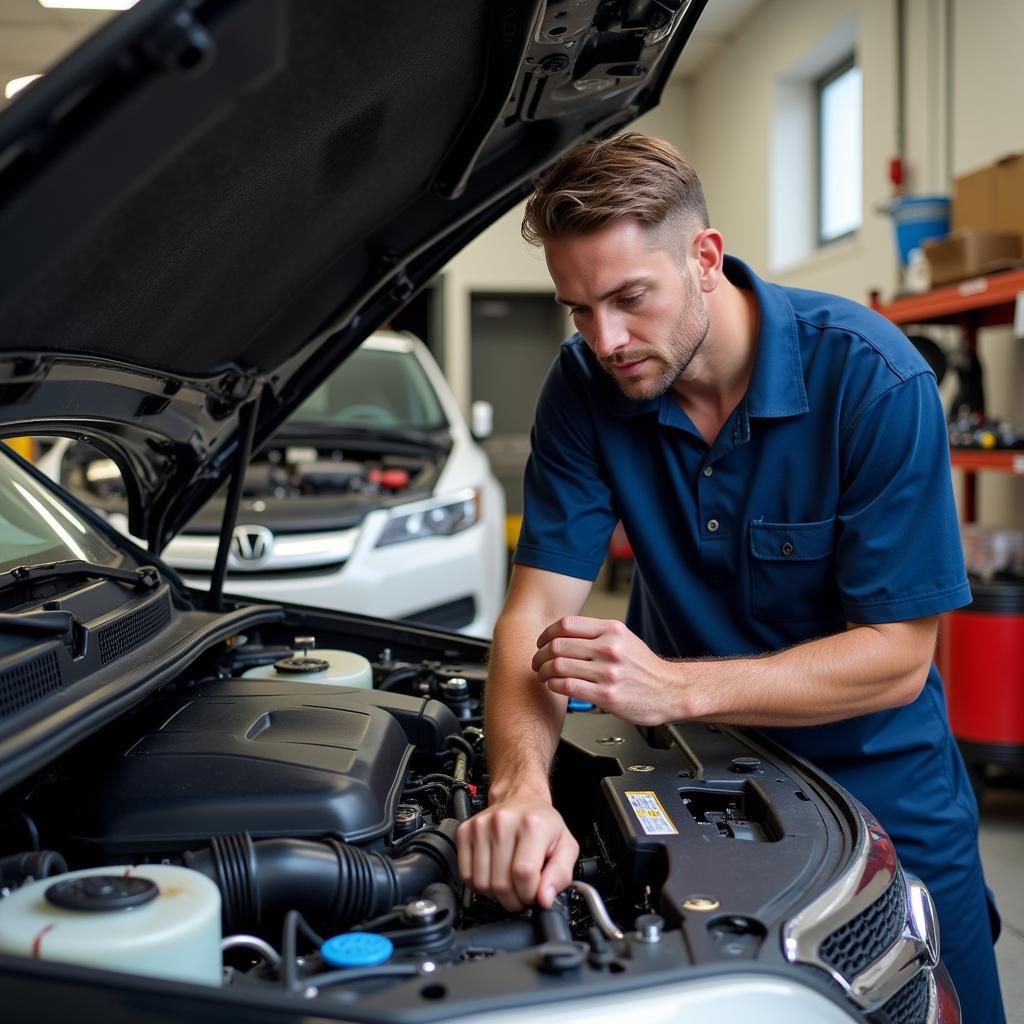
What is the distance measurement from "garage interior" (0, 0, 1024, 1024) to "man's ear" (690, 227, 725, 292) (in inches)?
22.6

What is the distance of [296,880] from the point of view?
0.95 metres

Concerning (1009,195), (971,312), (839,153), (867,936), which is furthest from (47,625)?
(839,153)

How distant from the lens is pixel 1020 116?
14.0 ft

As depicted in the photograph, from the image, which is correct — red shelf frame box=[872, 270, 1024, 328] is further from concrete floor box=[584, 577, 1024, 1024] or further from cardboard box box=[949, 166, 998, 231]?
concrete floor box=[584, 577, 1024, 1024]

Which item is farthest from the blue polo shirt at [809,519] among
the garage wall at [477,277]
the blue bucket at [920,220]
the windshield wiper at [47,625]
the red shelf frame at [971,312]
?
the garage wall at [477,277]

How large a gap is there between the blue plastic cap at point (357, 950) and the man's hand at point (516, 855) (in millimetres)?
149

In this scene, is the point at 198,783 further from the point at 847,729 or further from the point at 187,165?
the point at 847,729

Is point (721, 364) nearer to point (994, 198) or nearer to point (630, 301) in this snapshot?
point (630, 301)

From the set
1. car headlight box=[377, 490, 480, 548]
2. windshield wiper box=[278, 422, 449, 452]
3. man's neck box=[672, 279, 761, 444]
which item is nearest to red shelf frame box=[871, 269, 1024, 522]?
car headlight box=[377, 490, 480, 548]

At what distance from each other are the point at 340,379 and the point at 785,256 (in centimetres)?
367

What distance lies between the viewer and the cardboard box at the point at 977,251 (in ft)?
11.6

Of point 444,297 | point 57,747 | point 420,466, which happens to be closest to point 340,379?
point 420,466

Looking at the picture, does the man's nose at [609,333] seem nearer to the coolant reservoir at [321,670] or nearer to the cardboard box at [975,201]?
the coolant reservoir at [321,670]

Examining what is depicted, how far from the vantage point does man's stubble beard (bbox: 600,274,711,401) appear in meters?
1.42
